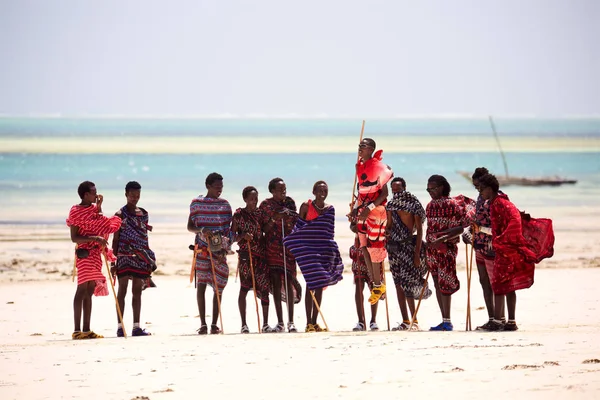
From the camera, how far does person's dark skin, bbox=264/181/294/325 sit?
455 inches

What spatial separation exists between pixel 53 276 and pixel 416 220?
799 cm

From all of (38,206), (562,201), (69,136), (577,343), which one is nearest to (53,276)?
(577,343)

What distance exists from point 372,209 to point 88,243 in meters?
2.76

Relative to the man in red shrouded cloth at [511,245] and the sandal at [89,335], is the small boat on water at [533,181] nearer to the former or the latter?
the man in red shrouded cloth at [511,245]

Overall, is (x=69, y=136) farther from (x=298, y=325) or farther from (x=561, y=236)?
(x=298, y=325)

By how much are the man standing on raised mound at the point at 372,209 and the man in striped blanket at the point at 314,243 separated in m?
0.47

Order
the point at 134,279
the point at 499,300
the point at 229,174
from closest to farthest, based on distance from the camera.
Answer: the point at 499,300 < the point at 134,279 < the point at 229,174

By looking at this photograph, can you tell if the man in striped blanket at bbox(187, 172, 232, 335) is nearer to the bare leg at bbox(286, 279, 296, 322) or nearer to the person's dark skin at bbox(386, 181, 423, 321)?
the bare leg at bbox(286, 279, 296, 322)

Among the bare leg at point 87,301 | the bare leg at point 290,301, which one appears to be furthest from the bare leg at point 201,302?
the bare leg at point 87,301

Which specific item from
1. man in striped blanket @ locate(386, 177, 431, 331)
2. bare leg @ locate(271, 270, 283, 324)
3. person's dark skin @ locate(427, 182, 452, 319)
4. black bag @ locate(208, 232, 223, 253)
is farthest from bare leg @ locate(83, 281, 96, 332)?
person's dark skin @ locate(427, 182, 452, 319)

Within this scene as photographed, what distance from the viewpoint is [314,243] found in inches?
452

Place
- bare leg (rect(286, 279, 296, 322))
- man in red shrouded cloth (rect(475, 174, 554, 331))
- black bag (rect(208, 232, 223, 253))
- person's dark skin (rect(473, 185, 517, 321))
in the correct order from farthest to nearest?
bare leg (rect(286, 279, 296, 322)) → black bag (rect(208, 232, 223, 253)) → person's dark skin (rect(473, 185, 517, 321)) → man in red shrouded cloth (rect(475, 174, 554, 331))

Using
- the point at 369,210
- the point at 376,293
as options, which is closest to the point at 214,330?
the point at 376,293

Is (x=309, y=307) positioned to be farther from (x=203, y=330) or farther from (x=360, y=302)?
(x=203, y=330)
